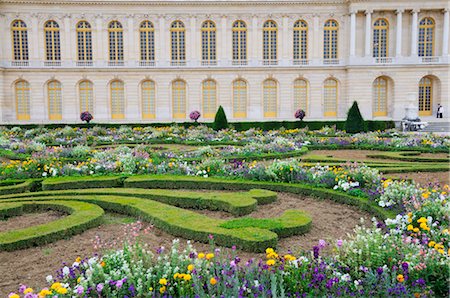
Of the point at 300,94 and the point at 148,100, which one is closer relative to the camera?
the point at 148,100

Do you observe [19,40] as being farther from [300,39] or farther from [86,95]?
[300,39]

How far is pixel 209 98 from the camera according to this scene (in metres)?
36.7

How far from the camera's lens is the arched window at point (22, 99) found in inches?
1398

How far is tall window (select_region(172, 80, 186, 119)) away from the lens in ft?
120

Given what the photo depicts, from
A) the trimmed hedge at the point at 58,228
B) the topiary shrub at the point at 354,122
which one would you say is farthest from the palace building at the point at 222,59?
the trimmed hedge at the point at 58,228

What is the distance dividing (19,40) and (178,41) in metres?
12.0

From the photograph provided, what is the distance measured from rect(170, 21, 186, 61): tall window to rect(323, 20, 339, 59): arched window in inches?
438

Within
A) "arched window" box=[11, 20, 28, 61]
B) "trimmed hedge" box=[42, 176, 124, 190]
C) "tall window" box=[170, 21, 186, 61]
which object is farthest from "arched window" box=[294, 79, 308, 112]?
"trimmed hedge" box=[42, 176, 124, 190]

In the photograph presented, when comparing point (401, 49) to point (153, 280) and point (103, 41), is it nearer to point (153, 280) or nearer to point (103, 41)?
point (103, 41)

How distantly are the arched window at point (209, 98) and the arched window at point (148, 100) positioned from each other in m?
3.97

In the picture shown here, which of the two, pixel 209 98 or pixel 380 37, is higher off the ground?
pixel 380 37

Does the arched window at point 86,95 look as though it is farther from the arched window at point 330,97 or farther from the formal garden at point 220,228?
the formal garden at point 220,228

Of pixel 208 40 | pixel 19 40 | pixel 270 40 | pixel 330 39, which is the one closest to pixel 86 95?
pixel 19 40

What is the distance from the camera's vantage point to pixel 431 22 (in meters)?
35.8
